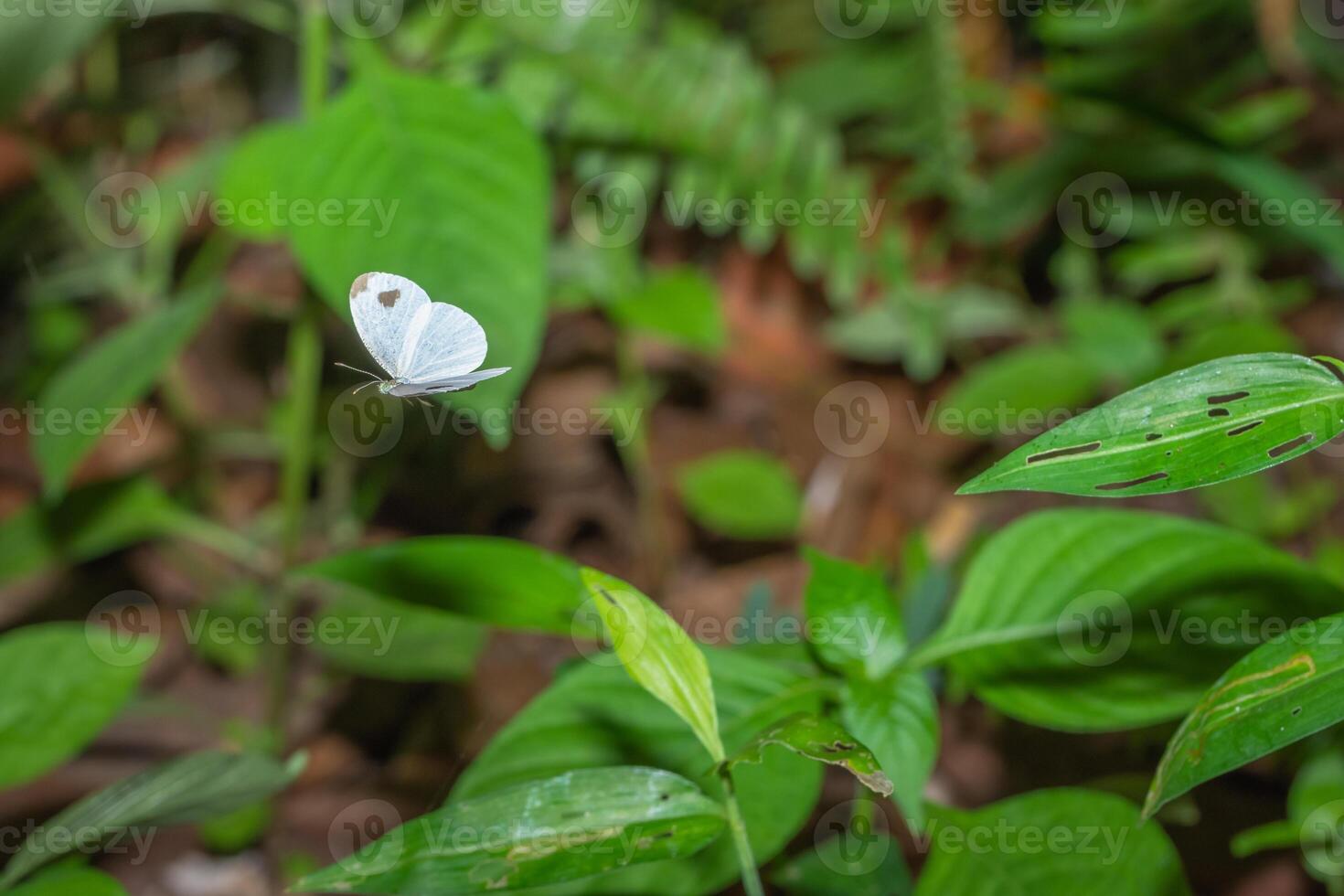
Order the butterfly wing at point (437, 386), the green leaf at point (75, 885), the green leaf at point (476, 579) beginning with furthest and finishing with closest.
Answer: the green leaf at point (476, 579) → the green leaf at point (75, 885) → the butterfly wing at point (437, 386)

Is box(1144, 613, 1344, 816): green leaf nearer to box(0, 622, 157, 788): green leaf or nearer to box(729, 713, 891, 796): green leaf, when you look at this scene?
box(729, 713, 891, 796): green leaf

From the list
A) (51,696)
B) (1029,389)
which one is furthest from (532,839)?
(1029,389)

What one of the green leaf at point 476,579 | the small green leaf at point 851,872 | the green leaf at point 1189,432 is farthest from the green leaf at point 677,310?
the green leaf at point 1189,432

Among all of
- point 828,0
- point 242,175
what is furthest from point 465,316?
point 828,0

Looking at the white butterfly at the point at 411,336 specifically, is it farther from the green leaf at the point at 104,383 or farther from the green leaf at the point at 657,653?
the green leaf at the point at 104,383

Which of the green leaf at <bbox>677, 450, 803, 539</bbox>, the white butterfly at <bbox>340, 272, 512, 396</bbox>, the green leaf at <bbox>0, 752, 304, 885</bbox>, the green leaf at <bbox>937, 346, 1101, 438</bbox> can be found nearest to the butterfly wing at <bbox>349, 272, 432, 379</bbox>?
the white butterfly at <bbox>340, 272, 512, 396</bbox>

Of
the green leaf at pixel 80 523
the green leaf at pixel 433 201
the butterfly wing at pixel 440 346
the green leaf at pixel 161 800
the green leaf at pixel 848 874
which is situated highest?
the green leaf at pixel 433 201
